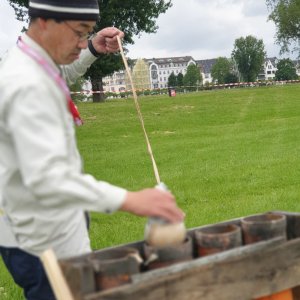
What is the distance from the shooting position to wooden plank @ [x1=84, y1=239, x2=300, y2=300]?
7.57 ft

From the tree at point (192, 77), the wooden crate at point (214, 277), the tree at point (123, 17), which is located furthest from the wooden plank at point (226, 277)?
the tree at point (192, 77)

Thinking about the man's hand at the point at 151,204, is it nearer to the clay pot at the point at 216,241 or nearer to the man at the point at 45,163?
the man at the point at 45,163

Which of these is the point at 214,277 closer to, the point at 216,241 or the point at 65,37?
the point at 216,241

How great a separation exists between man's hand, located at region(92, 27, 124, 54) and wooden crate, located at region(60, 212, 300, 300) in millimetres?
1562

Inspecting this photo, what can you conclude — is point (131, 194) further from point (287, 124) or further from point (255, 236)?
point (287, 124)

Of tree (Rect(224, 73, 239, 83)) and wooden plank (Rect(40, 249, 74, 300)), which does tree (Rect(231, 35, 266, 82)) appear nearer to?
tree (Rect(224, 73, 239, 83))

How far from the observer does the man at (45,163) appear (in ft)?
7.10

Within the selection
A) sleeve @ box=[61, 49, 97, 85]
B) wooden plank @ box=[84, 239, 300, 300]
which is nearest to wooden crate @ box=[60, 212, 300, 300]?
wooden plank @ box=[84, 239, 300, 300]

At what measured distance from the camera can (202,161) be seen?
1193 cm

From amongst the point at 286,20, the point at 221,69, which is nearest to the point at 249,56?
the point at 221,69

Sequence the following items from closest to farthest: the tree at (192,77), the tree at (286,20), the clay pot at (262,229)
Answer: the clay pot at (262,229), the tree at (286,20), the tree at (192,77)

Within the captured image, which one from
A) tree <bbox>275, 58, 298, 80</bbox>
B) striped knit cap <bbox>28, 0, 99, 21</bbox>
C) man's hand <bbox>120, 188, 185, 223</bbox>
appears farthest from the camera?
tree <bbox>275, 58, 298, 80</bbox>

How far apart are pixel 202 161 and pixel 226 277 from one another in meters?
9.44

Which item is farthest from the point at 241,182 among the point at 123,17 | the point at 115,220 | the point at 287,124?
Result: the point at 123,17
